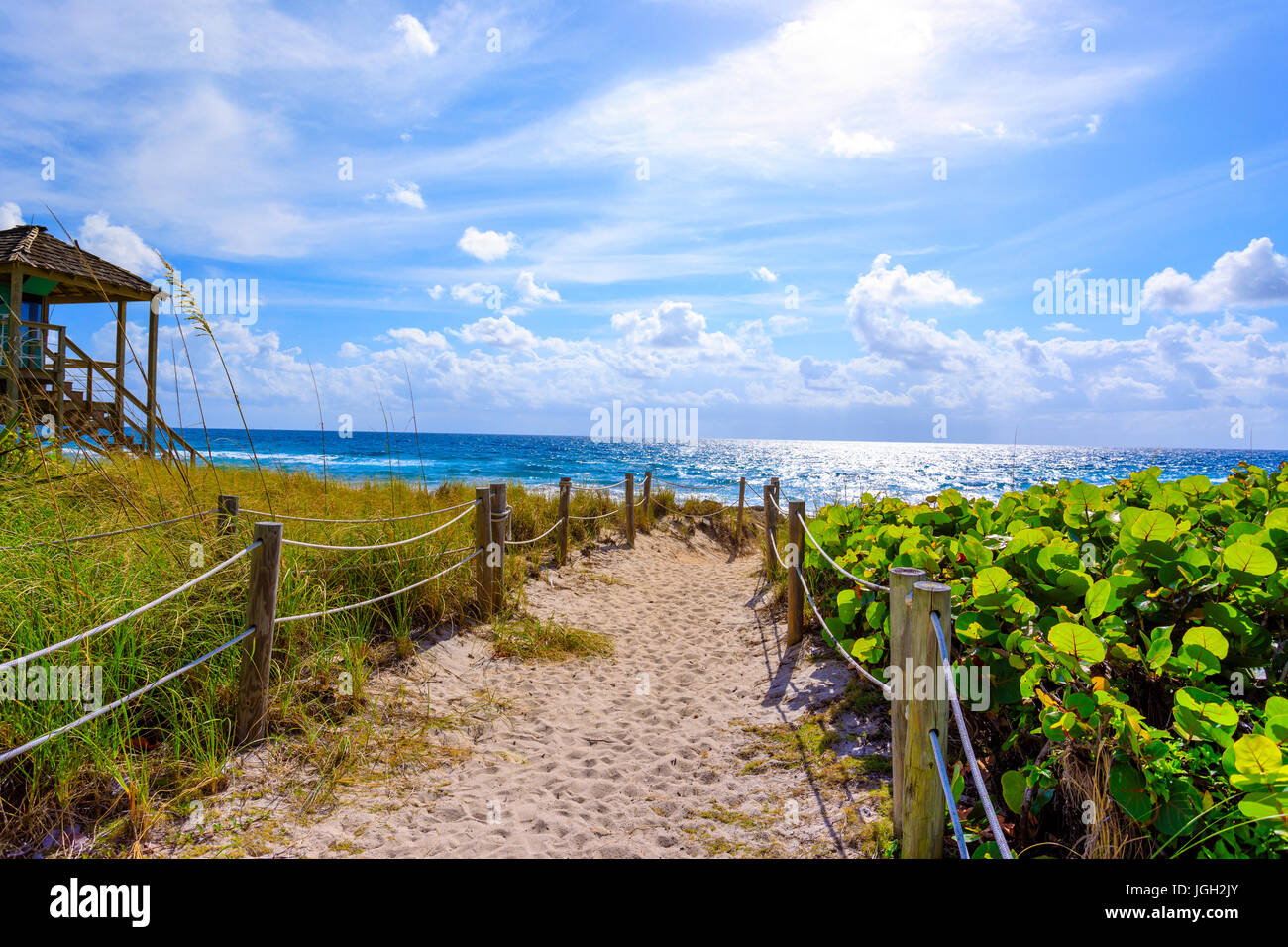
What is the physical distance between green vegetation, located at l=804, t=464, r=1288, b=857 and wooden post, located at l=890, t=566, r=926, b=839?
0.30 metres

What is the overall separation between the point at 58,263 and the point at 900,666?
15130mm

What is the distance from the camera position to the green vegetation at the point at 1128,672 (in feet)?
6.41

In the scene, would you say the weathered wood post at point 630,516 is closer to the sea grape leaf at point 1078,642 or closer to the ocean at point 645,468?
the ocean at point 645,468

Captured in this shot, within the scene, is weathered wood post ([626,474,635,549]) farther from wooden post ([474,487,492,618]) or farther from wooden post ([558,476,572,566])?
wooden post ([474,487,492,618])

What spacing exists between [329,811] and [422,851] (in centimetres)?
53

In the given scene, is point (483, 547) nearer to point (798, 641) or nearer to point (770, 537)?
point (798, 641)

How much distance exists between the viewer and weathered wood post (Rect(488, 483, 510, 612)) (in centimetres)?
600

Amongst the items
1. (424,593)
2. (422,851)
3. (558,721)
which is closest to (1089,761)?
(422,851)

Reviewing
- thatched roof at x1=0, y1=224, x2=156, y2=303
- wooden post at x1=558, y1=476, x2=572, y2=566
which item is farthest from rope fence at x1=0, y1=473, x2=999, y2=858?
thatched roof at x1=0, y1=224, x2=156, y2=303

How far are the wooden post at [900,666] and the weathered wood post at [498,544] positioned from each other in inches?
159

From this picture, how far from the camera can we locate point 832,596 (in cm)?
512

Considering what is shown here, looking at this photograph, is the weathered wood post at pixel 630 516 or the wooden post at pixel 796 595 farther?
the weathered wood post at pixel 630 516

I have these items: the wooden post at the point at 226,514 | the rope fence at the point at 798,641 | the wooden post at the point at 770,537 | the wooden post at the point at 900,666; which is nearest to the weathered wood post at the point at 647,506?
the wooden post at the point at 770,537

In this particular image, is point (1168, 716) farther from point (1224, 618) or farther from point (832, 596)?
point (832, 596)
